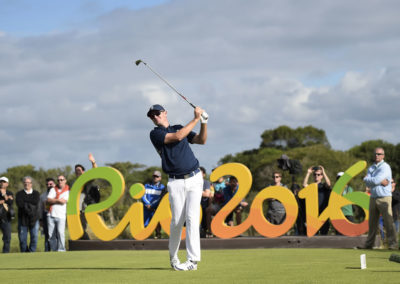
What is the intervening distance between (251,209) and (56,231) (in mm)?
5080

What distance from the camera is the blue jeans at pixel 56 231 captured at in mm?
18078

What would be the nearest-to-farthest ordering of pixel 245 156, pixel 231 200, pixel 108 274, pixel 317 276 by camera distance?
pixel 317 276
pixel 108 274
pixel 231 200
pixel 245 156

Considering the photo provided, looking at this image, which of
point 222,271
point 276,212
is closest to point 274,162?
point 276,212

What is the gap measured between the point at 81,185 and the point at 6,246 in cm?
249

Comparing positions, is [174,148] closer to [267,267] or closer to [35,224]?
[267,267]

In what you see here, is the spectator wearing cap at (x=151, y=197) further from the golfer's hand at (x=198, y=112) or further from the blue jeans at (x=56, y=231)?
the golfer's hand at (x=198, y=112)

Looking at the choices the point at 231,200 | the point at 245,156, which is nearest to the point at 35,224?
the point at 231,200

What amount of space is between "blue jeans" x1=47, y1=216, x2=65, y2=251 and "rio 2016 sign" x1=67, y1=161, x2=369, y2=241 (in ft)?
2.43

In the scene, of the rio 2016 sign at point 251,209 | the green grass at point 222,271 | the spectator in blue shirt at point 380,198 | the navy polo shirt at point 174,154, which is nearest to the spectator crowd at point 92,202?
the rio 2016 sign at point 251,209

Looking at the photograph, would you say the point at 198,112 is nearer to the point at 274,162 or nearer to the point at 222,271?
the point at 222,271

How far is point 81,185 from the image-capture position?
59.8 ft

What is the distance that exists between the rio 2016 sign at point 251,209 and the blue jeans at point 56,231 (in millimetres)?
740

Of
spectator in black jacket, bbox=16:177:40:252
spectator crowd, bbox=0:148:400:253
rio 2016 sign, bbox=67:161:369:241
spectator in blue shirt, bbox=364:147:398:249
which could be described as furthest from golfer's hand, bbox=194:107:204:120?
spectator in black jacket, bbox=16:177:40:252

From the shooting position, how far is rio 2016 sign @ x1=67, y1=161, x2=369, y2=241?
1706cm
